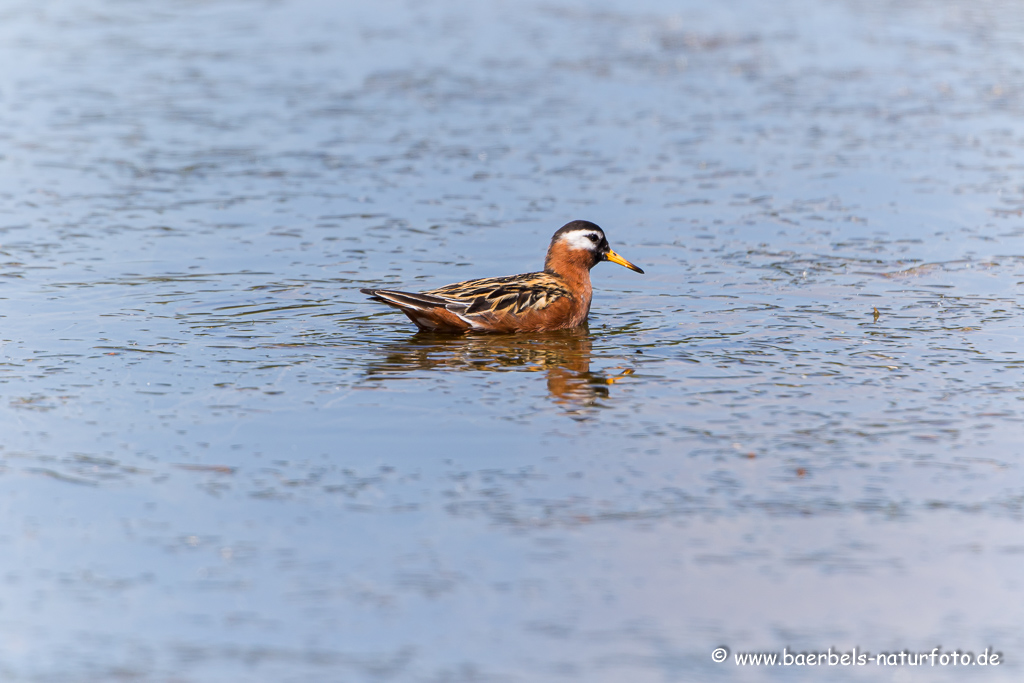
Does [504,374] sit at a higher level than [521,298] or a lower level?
lower

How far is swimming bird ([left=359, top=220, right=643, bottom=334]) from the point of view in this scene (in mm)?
9750

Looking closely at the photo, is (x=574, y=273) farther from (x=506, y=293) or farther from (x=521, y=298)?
(x=506, y=293)

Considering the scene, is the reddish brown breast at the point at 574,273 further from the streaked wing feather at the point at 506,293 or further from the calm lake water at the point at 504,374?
the calm lake water at the point at 504,374

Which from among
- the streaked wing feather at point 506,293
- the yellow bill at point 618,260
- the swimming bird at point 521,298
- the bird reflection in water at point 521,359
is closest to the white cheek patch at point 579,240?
the swimming bird at point 521,298

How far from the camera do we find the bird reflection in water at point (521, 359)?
8.52 m

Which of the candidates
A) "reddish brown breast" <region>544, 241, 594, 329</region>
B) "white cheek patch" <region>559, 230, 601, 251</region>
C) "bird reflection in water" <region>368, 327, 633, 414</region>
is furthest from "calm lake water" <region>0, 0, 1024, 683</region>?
Answer: "white cheek patch" <region>559, 230, 601, 251</region>

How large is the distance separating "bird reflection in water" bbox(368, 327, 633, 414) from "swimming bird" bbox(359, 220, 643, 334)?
109 millimetres

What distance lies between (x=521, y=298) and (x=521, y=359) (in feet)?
2.90

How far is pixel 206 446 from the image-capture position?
287 inches

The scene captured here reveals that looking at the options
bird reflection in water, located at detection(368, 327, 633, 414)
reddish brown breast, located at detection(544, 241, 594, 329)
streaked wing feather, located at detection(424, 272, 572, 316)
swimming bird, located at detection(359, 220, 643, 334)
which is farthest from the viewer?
reddish brown breast, located at detection(544, 241, 594, 329)

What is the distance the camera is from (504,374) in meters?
8.89

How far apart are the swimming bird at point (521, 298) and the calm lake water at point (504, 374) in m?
0.25

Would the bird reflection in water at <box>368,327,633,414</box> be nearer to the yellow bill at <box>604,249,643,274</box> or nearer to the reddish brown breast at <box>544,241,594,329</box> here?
the reddish brown breast at <box>544,241,594,329</box>

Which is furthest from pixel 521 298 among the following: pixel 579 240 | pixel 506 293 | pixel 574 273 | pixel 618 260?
pixel 618 260
